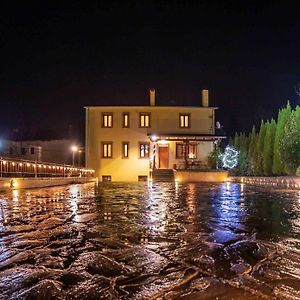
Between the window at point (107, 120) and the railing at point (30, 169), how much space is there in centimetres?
1104

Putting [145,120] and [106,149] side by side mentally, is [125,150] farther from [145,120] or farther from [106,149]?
[145,120]

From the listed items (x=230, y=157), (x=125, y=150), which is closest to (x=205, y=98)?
(x=230, y=157)

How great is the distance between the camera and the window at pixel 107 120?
121ft

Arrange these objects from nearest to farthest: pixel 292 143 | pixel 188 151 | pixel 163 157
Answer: pixel 292 143
pixel 188 151
pixel 163 157

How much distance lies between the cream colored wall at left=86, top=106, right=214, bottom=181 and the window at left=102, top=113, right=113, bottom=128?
11.8 inches

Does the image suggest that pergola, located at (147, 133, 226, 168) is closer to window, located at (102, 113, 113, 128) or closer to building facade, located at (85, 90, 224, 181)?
building facade, located at (85, 90, 224, 181)

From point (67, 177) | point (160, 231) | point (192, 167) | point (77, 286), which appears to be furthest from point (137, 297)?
point (192, 167)

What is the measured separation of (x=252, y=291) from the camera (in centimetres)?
291

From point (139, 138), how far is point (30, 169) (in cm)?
1819

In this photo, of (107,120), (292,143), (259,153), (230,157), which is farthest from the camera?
(107,120)

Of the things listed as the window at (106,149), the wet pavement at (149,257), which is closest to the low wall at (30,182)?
the wet pavement at (149,257)

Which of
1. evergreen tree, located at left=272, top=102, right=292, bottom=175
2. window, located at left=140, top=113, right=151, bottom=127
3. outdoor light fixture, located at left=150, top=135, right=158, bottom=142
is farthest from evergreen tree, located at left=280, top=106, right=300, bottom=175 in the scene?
window, located at left=140, top=113, right=151, bottom=127

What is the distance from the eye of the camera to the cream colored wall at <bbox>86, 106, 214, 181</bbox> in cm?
3644

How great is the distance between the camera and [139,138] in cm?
3659
